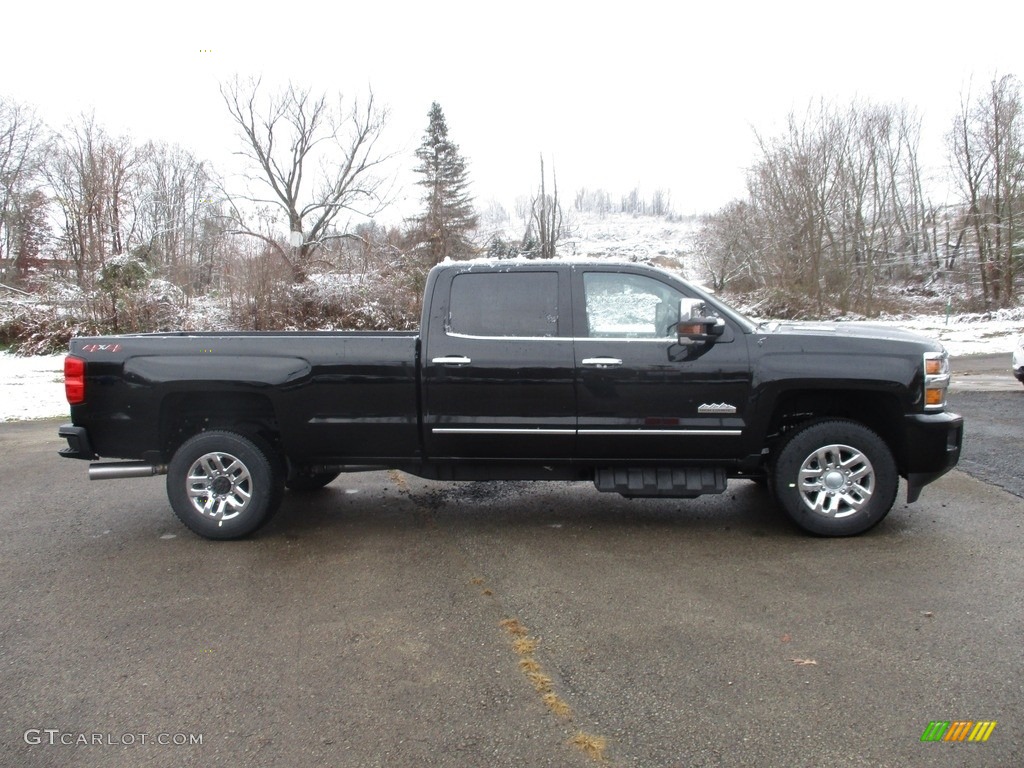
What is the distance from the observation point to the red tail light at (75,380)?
17.7 ft

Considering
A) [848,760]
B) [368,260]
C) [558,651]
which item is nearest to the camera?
[848,760]

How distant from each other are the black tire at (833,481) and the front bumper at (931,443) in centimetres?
15

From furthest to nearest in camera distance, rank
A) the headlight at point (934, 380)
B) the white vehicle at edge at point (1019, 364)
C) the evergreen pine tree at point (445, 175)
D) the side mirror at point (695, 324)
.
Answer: the evergreen pine tree at point (445, 175)
the white vehicle at edge at point (1019, 364)
the headlight at point (934, 380)
the side mirror at point (695, 324)

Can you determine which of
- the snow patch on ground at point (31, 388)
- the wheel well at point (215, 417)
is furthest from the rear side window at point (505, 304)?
the snow patch on ground at point (31, 388)

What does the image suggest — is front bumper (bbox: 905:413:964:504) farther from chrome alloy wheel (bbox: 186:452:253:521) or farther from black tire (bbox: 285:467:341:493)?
chrome alloy wheel (bbox: 186:452:253:521)

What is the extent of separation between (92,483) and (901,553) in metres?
7.03

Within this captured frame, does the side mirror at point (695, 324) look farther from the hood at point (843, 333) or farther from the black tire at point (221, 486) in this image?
the black tire at point (221, 486)

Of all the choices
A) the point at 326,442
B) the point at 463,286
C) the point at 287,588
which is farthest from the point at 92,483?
the point at 463,286

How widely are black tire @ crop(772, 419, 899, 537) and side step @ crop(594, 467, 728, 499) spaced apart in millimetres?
426

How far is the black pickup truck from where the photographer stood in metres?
5.09

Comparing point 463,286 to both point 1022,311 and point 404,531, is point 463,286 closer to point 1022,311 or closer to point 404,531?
point 404,531

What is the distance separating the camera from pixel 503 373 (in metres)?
5.24

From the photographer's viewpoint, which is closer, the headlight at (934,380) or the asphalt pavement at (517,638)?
the asphalt pavement at (517,638)

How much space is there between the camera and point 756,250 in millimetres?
38094
